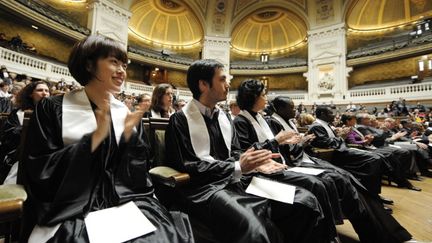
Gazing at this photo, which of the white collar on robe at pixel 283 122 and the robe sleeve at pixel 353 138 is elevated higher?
the white collar on robe at pixel 283 122

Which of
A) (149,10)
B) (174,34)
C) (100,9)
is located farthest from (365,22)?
(100,9)

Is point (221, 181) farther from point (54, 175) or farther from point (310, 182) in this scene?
point (54, 175)

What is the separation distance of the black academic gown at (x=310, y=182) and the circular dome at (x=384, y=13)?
59.7 ft

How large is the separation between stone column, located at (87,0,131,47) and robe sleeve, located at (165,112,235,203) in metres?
13.2

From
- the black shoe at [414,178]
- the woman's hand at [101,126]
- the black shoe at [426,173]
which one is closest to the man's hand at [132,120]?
the woman's hand at [101,126]

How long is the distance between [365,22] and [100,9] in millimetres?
19259

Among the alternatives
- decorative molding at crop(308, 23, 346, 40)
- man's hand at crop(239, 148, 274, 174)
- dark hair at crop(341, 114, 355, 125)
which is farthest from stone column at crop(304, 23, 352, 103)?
man's hand at crop(239, 148, 274, 174)

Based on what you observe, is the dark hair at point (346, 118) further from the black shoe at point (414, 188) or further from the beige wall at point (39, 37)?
the beige wall at point (39, 37)

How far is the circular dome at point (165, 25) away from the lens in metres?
18.2

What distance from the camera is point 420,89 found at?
38.8ft

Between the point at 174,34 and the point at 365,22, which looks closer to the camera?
the point at 365,22

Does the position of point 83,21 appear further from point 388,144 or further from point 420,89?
point 420,89

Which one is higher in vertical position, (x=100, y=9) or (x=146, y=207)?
(x=100, y=9)

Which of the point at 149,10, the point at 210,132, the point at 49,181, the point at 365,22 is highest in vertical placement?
the point at 149,10
